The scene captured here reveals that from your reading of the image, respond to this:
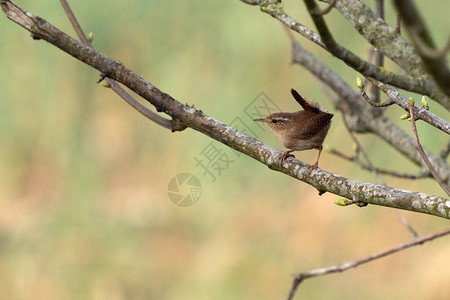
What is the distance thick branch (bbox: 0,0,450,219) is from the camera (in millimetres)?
2256

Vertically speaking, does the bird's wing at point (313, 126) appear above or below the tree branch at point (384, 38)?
above

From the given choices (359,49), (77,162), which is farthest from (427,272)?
(77,162)

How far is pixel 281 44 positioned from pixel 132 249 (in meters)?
2.96

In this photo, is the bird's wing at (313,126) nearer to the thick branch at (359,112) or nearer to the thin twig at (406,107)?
the thick branch at (359,112)

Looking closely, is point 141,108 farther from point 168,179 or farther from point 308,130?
point 168,179

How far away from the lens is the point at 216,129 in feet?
8.65

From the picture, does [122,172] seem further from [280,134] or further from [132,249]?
[280,134]

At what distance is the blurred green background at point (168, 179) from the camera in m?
6.12

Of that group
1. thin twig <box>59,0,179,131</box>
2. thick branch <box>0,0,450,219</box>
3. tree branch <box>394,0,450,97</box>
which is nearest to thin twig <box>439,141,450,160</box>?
thick branch <box>0,0,450,219</box>

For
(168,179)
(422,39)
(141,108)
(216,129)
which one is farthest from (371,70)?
(168,179)

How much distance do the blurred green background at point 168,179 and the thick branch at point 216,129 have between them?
326 centimetres

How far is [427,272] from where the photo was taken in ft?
19.1

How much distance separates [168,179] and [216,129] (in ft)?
13.3

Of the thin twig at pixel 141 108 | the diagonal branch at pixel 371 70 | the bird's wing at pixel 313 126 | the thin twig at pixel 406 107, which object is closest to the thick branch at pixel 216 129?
the thin twig at pixel 141 108
